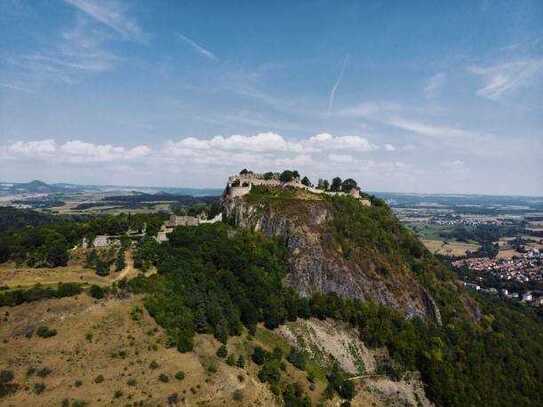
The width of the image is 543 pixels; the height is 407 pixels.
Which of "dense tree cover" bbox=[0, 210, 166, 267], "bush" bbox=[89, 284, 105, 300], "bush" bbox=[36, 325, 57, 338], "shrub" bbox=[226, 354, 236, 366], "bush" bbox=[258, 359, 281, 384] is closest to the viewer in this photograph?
"bush" bbox=[36, 325, 57, 338]

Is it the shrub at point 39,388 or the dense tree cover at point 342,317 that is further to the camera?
the dense tree cover at point 342,317

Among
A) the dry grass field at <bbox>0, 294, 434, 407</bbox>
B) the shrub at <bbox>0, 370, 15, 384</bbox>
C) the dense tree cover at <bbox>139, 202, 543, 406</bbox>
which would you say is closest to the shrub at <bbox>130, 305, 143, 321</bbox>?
the dry grass field at <bbox>0, 294, 434, 407</bbox>

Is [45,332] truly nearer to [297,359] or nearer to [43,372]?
[43,372]

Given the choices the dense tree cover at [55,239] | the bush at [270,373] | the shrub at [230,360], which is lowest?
the bush at [270,373]

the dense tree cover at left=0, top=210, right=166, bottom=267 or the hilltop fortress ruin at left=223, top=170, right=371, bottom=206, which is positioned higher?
the hilltop fortress ruin at left=223, top=170, right=371, bottom=206

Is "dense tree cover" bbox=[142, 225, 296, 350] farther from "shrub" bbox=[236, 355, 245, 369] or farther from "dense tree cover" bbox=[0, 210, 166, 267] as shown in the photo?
"dense tree cover" bbox=[0, 210, 166, 267]

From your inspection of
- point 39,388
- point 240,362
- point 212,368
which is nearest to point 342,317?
point 240,362

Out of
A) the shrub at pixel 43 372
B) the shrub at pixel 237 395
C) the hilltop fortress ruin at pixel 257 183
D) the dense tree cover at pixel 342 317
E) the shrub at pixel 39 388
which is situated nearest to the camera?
the shrub at pixel 39 388

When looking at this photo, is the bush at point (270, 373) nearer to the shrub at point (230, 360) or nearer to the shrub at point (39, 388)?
the shrub at point (230, 360)

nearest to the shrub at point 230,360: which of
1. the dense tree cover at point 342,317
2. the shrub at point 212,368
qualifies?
the shrub at point 212,368
